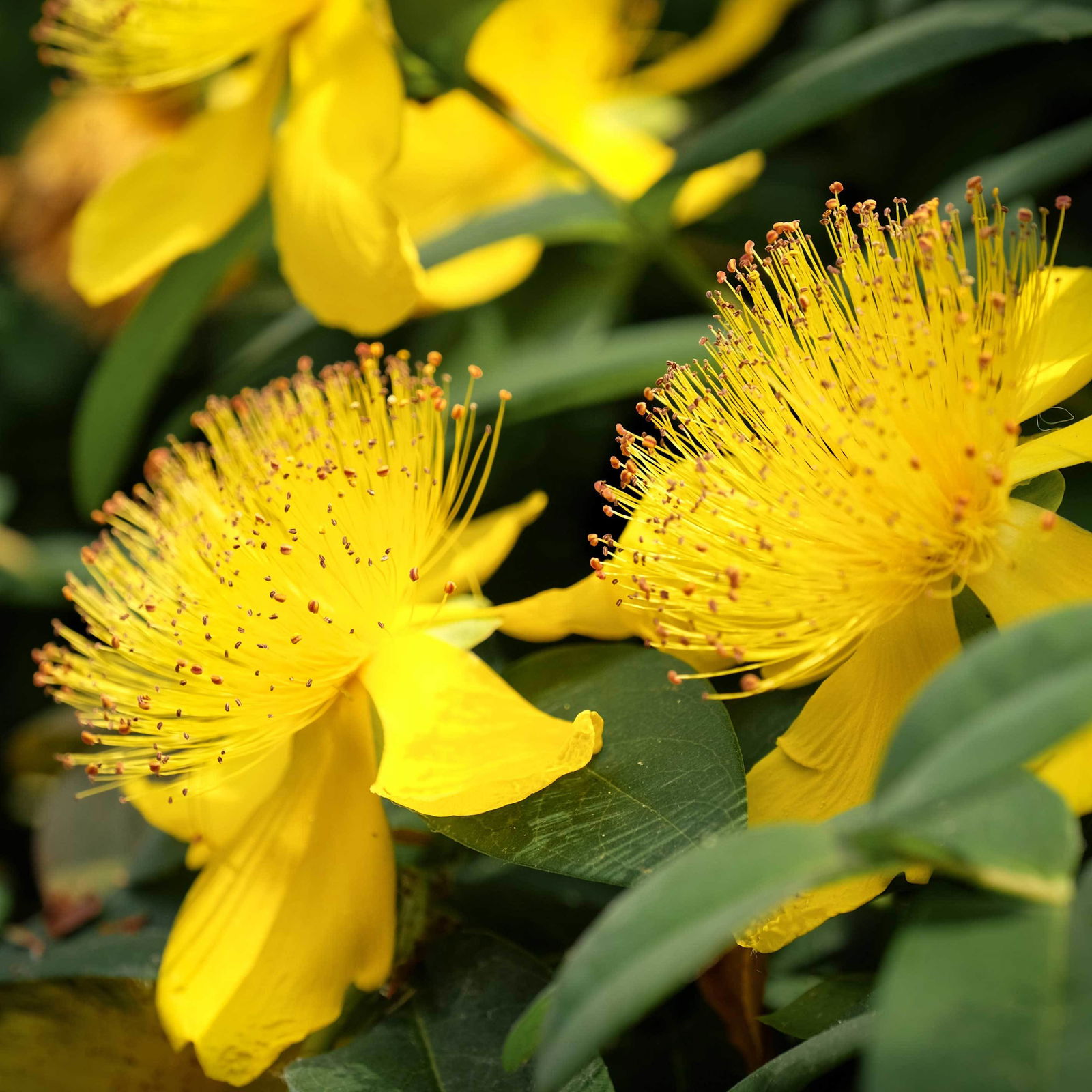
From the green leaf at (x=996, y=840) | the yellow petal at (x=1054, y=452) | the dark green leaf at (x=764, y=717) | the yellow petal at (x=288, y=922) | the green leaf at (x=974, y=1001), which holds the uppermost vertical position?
the yellow petal at (x=1054, y=452)

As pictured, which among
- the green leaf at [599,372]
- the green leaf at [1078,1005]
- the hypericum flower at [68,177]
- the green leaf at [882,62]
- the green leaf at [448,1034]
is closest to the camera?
the green leaf at [1078,1005]

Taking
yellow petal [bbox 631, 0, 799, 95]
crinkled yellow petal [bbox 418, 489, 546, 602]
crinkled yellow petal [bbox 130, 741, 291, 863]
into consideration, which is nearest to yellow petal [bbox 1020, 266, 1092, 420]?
crinkled yellow petal [bbox 418, 489, 546, 602]

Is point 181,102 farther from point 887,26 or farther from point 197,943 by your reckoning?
point 197,943

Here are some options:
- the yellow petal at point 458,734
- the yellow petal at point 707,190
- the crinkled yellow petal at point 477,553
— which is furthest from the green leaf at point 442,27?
the yellow petal at point 458,734

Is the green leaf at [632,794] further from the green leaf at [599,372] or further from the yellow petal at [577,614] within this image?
the green leaf at [599,372]

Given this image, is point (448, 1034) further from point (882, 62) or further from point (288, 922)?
point (882, 62)

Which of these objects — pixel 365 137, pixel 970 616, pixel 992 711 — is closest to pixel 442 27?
pixel 365 137
